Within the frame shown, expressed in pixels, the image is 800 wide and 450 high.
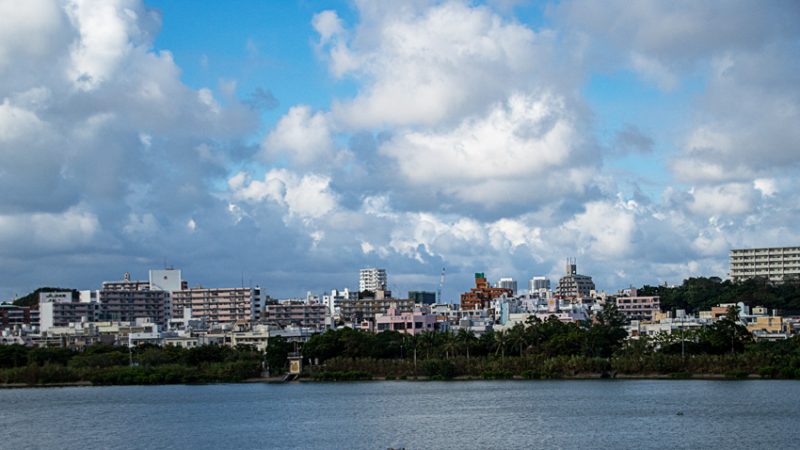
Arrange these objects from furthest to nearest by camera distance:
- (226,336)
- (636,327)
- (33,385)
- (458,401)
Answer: (226,336) → (636,327) → (33,385) → (458,401)

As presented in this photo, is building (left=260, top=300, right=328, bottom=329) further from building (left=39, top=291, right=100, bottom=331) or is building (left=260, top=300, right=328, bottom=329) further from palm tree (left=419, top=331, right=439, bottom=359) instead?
palm tree (left=419, top=331, right=439, bottom=359)

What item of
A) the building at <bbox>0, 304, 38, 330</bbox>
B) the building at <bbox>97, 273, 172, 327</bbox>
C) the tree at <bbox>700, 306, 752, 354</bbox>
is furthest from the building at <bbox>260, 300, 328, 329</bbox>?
the tree at <bbox>700, 306, 752, 354</bbox>

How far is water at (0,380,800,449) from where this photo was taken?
56344 millimetres

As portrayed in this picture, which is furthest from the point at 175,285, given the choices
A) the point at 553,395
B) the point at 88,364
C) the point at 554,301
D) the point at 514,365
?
the point at 553,395

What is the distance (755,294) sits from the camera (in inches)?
6142

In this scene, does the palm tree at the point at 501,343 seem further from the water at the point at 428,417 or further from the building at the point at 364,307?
the building at the point at 364,307

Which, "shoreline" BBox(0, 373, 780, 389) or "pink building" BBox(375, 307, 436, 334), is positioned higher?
"pink building" BBox(375, 307, 436, 334)

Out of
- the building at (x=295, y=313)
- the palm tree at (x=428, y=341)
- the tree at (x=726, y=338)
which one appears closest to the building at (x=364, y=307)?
the building at (x=295, y=313)

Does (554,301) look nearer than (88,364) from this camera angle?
No

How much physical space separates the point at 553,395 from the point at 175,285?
4985 inches

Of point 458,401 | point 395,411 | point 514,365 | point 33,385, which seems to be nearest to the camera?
point 395,411

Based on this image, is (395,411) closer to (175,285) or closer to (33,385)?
(33,385)

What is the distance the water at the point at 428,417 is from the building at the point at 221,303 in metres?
89.0

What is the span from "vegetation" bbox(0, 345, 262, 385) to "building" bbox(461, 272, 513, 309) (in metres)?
73.4
